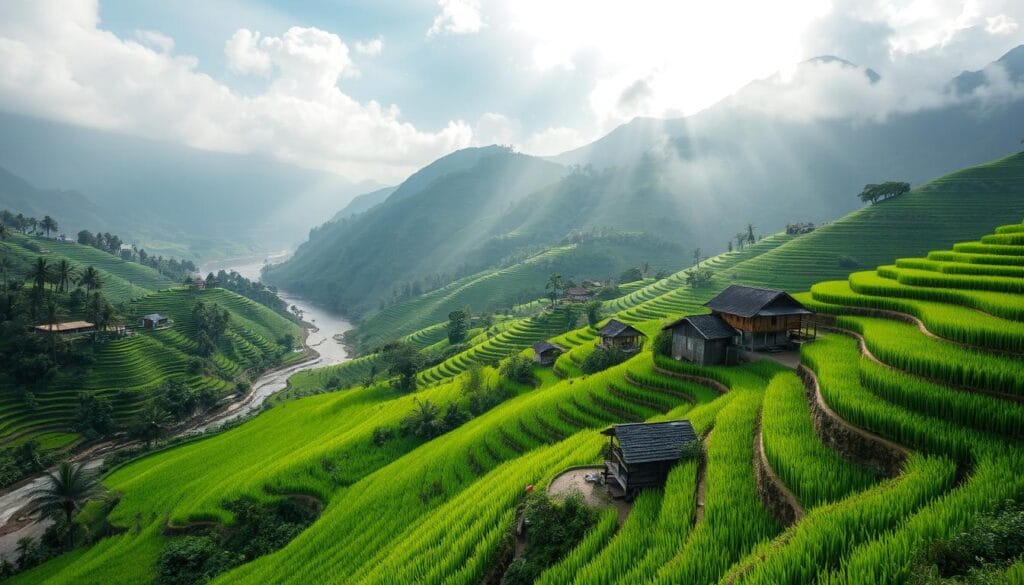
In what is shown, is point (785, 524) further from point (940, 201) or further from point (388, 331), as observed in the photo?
point (388, 331)

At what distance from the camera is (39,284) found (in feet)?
199

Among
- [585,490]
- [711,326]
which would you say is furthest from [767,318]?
[585,490]

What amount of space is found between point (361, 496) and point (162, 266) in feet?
557

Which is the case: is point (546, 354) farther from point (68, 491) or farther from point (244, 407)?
point (244, 407)

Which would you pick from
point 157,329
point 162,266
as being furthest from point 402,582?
point 162,266

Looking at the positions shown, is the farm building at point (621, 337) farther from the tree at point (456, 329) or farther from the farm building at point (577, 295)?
the farm building at point (577, 295)

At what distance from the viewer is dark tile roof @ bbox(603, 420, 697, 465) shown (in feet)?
44.3

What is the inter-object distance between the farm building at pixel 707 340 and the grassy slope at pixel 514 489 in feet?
4.86

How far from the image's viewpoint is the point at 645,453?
Answer: 44.6ft

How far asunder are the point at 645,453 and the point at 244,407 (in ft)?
237

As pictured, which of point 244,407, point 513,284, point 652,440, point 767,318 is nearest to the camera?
point 652,440

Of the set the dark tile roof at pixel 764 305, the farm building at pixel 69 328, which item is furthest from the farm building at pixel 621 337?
the farm building at pixel 69 328

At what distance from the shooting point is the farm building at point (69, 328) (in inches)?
2287

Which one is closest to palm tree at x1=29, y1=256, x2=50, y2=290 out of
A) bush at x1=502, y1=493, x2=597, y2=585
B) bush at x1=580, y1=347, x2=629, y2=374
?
bush at x1=580, y1=347, x2=629, y2=374
